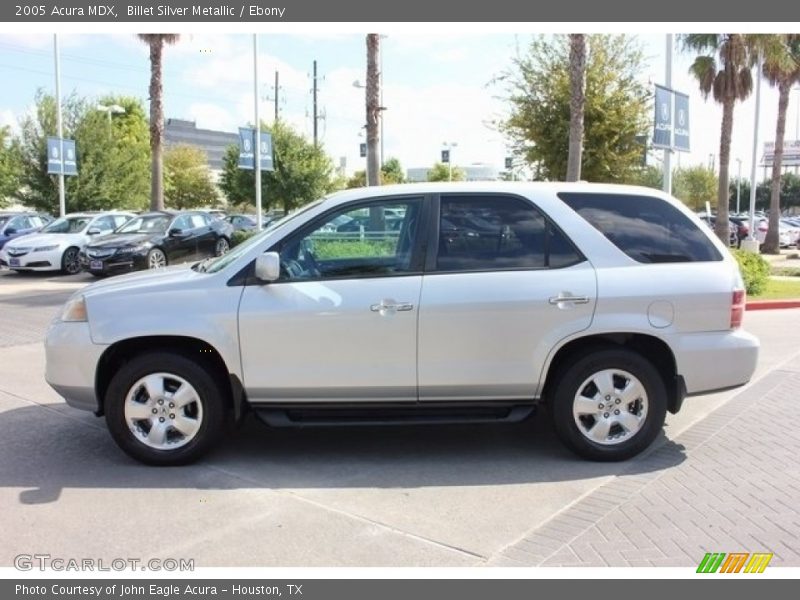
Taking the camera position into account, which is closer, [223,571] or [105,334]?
[223,571]

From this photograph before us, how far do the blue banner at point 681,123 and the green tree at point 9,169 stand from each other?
91.1ft

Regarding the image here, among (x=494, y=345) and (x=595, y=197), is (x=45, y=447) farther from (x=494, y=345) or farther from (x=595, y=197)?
(x=595, y=197)

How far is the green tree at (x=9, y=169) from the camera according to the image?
1231 inches

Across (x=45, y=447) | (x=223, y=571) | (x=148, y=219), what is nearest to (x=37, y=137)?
(x=148, y=219)

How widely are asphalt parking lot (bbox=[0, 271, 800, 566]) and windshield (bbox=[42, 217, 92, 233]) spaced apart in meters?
14.3

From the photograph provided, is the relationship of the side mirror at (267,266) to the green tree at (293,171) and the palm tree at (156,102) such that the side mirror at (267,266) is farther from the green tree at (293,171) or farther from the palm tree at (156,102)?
the green tree at (293,171)

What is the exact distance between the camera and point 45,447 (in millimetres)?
5371

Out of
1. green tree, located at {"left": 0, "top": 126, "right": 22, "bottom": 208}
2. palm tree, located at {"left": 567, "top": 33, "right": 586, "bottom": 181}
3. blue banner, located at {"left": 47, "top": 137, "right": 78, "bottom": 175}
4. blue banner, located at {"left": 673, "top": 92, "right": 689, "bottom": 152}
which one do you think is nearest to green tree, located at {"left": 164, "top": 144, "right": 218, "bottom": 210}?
green tree, located at {"left": 0, "top": 126, "right": 22, "bottom": 208}

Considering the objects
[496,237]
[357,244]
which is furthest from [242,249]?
[496,237]

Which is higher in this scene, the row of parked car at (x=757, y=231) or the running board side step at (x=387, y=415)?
the row of parked car at (x=757, y=231)

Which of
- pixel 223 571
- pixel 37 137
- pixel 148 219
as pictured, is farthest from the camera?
pixel 37 137

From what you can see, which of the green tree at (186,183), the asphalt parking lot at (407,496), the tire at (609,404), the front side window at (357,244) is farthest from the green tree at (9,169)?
the tire at (609,404)

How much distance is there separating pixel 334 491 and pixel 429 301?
1.35 m

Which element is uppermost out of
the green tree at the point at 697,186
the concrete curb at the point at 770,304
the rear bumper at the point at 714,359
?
the green tree at the point at 697,186
